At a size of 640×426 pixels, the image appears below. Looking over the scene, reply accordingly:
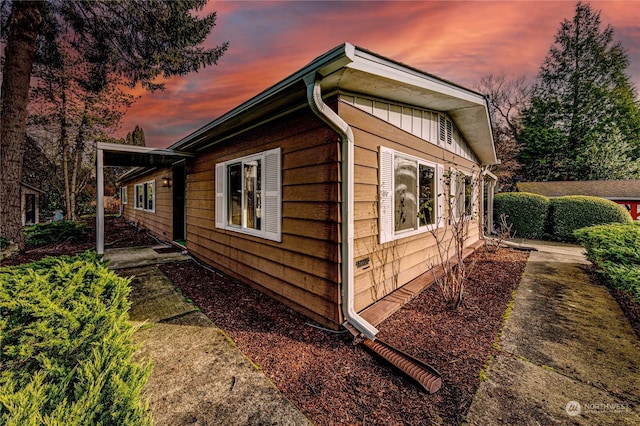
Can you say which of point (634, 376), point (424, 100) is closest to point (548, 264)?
point (634, 376)

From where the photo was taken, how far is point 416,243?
4.29 metres

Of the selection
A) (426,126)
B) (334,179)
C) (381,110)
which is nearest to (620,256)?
(426,126)

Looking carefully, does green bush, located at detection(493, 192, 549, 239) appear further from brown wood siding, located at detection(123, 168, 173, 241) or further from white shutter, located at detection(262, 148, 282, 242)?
brown wood siding, located at detection(123, 168, 173, 241)

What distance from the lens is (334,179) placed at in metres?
2.70

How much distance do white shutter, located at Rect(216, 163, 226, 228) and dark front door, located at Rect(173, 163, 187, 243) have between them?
11.8ft

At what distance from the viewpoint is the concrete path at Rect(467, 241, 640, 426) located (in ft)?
5.92

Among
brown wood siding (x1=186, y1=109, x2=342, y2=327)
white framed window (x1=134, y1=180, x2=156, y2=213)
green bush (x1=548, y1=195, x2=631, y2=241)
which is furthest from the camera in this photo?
white framed window (x1=134, y1=180, x2=156, y2=213)

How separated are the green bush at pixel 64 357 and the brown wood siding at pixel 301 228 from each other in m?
1.76

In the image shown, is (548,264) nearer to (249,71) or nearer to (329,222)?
(329,222)

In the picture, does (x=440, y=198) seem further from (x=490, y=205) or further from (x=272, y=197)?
(x=490, y=205)

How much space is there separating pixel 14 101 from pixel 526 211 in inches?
644

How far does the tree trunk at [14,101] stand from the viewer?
18.8 feet

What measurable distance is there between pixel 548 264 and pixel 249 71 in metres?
8.30

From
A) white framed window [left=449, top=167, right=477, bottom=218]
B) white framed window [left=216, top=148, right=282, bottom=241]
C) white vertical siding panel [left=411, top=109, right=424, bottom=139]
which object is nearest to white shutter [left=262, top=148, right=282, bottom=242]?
white framed window [left=216, top=148, right=282, bottom=241]
